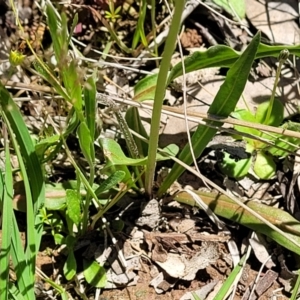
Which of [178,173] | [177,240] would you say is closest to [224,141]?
[178,173]

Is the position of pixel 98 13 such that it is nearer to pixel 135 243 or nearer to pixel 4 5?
pixel 4 5

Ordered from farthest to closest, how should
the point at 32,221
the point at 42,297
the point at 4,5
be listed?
the point at 4,5 → the point at 42,297 → the point at 32,221

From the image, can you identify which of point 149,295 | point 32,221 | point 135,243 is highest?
point 32,221

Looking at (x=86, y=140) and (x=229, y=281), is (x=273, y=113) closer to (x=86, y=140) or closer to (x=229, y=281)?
(x=229, y=281)

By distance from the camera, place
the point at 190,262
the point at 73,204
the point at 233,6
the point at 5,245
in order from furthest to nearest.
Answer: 1. the point at 233,6
2. the point at 190,262
3. the point at 73,204
4. the point at 5,245

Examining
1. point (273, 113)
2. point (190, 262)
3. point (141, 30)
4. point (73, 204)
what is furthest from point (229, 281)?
point (141, 30)
